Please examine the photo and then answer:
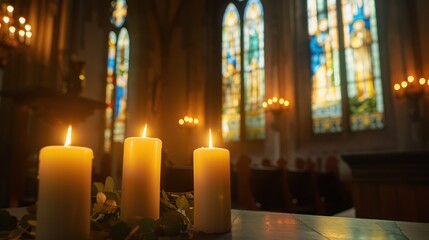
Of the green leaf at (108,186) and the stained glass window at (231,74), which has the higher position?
the stained glass window at (231,74)

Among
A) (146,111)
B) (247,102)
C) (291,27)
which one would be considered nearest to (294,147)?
(247,102)

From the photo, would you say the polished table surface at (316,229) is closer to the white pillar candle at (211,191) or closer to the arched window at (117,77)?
the white pillar candle at (211,191)

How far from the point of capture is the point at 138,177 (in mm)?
651

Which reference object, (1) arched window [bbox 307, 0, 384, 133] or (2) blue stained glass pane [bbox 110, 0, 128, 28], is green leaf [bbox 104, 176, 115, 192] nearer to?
(1) arched window [bbox 307, 0, 384, 133]

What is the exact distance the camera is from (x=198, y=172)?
703 millimetres

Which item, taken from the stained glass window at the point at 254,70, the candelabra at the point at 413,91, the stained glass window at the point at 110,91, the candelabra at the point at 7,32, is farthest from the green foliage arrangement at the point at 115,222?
the stained glass window at the point at 110,91

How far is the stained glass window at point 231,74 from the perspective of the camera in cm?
914

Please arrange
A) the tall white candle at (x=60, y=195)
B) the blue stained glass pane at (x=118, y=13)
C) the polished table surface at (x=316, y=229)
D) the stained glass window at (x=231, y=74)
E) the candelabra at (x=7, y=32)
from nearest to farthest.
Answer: the tall white candle at (x=60, y=195) → the polished table surface at (x=316, y=229) → the candelabra at (x=7, y=32) → the stained glass window at (x=231, y=74) → the blue stained glass pane at (x=118, y=13)

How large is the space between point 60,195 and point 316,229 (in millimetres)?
490

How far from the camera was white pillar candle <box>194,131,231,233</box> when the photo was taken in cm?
67

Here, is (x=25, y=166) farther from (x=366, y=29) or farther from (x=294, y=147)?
(x=366, y=29)

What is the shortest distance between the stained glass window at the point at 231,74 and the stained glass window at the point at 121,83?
2798 mm

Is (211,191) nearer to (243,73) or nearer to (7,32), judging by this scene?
(7,32)

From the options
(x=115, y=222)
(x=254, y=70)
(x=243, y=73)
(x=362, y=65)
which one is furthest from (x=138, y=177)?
(x=243, y=73)
